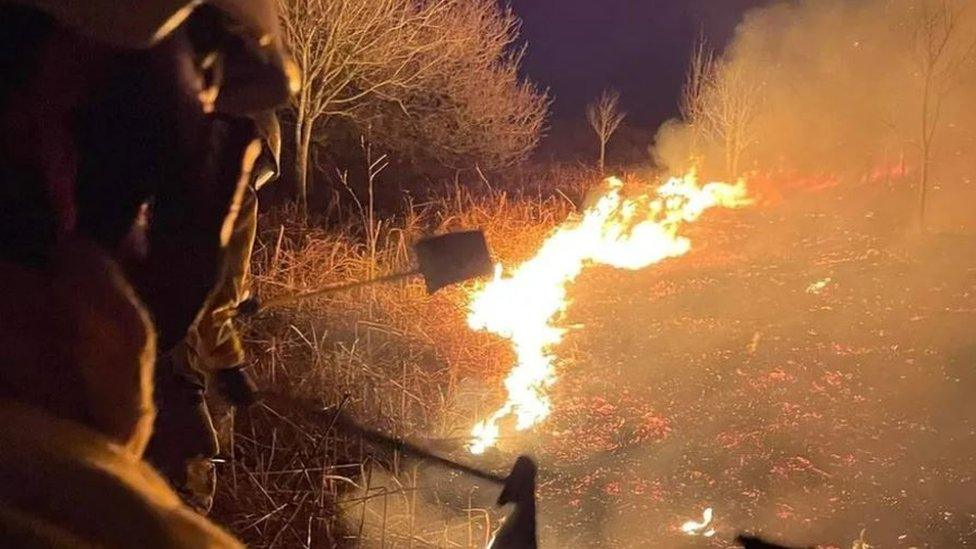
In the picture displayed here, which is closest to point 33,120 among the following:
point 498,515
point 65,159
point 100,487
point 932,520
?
point 65,159

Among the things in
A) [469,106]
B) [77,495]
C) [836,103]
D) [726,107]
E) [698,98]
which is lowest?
[77,495]

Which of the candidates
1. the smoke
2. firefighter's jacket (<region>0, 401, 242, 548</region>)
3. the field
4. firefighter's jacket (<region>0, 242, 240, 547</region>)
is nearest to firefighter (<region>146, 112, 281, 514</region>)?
firefighter's jacket (<region>0, 242, 240, 547</region>)

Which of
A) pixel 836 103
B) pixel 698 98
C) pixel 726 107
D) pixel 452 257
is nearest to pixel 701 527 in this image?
pixel 452 257

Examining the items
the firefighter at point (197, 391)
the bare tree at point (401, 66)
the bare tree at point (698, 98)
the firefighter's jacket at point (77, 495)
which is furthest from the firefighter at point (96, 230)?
the bare tree at point (698, 98)

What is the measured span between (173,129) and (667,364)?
7024mm

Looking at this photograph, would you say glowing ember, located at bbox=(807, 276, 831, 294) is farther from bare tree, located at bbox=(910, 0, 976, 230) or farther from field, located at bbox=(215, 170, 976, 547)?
bare tree, located at bbox=(910, 0, 976, 230)

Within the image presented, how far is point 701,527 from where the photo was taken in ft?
17.2

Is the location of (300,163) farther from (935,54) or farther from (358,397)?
(935,54)

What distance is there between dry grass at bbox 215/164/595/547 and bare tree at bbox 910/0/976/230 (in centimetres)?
615

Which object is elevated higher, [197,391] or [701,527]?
[701,527]

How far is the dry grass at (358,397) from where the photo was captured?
14.0 ft

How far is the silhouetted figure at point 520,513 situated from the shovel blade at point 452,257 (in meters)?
0.59

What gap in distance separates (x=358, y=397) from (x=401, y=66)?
6638mm

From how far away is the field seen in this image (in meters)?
4.73
